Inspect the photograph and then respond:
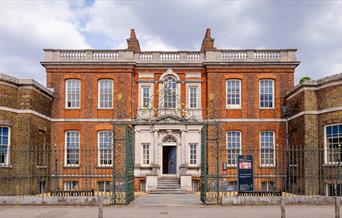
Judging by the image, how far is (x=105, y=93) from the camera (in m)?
30.2

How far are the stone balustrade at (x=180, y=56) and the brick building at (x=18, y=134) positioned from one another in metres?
4.69

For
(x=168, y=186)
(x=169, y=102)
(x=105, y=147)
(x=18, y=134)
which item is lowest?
(x=168, y=186)

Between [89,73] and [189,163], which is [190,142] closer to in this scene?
[189,163]

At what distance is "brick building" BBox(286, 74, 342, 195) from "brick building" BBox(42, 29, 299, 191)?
4.12 metres

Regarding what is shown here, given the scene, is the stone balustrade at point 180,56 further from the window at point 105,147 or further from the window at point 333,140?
the window at point 333,140

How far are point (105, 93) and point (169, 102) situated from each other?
4278 millimetres

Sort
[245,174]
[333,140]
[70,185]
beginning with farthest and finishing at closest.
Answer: [70,185]
[333,140]
[245,174]

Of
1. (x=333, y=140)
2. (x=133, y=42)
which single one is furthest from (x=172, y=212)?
(x=133, y=42)

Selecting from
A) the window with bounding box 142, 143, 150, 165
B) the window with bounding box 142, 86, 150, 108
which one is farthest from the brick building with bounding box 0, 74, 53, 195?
the window with bounding box 142, 86, 150, 108

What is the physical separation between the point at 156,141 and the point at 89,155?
437 centimetres

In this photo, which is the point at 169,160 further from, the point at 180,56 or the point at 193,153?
the point at 180,56

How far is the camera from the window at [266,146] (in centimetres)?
2942

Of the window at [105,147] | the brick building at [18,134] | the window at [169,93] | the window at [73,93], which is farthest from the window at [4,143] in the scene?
the window at [169,93]

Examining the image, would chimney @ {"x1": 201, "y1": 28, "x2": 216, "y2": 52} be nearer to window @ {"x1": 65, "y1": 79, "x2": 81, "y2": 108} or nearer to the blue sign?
window @ {"x1": 65, "y1": 79, "x2": 81, "y2": 108}
